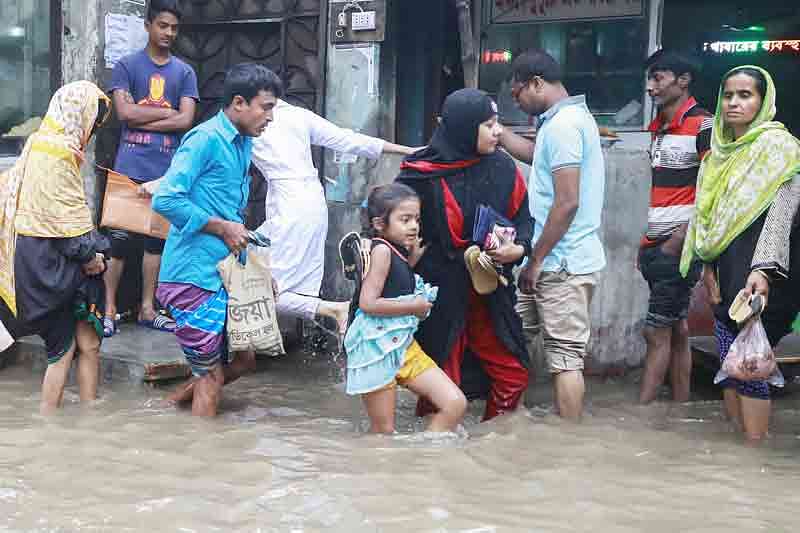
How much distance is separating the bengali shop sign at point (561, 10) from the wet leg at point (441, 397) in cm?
395

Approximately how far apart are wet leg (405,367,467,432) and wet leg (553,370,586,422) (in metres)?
0.64

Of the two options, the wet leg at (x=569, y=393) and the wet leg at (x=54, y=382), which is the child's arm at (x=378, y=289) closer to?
the wet leg at (x=569, y=393)

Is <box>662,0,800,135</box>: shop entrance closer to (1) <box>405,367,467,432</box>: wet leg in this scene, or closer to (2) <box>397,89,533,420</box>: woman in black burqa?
(2) <box>397,89,533,420</box>: woman in black burqa

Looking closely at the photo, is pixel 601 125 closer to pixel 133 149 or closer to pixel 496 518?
pixel 133 149

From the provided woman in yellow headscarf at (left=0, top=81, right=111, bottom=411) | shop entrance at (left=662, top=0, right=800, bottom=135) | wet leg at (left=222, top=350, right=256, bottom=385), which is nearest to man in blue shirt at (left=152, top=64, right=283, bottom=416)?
wet leg at (left=222, top=350, right=256, bottom=385)

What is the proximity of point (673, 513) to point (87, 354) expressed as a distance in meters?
3.06

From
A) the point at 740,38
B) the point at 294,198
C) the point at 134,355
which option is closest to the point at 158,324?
the point at 134,355

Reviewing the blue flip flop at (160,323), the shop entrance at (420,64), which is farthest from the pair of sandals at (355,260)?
the shop entrance at (420,64)

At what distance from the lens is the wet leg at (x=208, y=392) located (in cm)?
493

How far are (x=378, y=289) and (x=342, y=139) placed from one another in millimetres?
1858

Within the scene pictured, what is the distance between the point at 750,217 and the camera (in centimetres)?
460

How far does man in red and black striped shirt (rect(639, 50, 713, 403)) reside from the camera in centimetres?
536

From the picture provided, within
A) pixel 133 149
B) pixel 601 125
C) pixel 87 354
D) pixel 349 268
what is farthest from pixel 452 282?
pixel 601 125

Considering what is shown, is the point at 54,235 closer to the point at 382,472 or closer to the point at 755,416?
the point at 382,472
